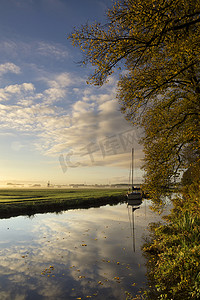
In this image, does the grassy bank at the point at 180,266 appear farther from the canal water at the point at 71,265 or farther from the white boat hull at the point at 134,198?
the white boat hull at the point at 134,198

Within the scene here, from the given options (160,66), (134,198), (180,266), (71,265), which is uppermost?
(160,66)

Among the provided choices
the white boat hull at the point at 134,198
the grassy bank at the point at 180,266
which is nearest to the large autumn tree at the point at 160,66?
the grassy bank at the point at 180,266

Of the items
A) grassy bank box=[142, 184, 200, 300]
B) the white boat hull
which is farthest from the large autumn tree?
the white boat hull

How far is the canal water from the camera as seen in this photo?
9.70 meters

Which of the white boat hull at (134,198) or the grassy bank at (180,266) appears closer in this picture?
the grassy bank at (180,266)

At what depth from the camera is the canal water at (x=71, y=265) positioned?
9695 millimetres

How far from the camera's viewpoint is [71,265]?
12906 mm

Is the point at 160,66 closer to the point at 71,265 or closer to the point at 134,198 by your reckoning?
the point at 71,265

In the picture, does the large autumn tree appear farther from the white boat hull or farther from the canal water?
the white boat hull

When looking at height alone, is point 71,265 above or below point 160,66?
below

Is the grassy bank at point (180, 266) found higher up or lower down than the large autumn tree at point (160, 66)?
lower down

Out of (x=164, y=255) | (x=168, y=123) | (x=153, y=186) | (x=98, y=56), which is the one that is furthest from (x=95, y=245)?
(x=98, y=56)

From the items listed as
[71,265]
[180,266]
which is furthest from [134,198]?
[180,266]

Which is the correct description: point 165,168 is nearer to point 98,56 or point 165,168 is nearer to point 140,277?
point 140,277
